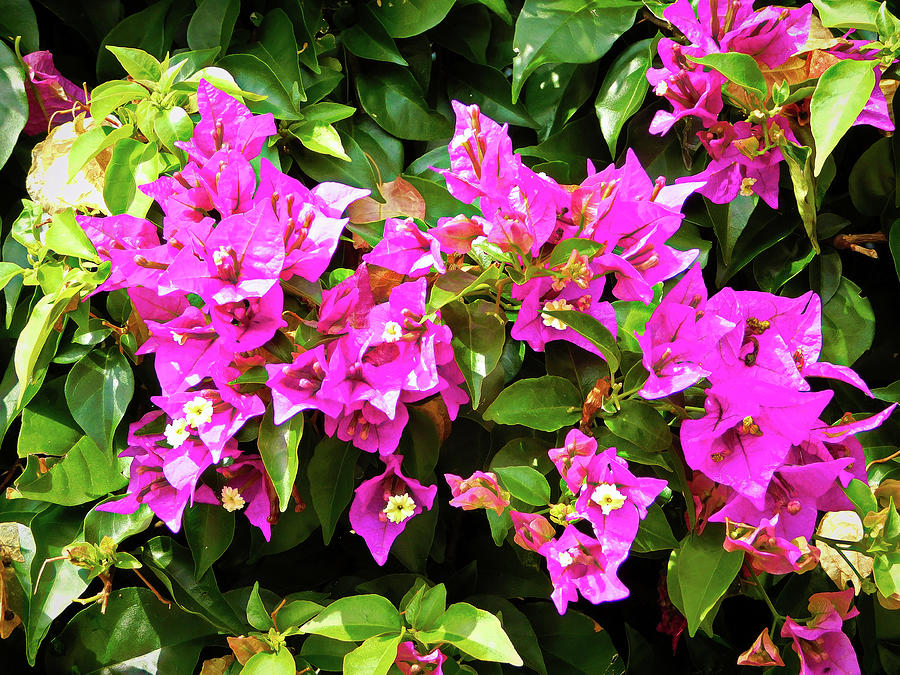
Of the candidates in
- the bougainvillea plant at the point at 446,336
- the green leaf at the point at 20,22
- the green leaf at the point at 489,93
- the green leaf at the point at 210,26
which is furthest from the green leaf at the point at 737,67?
the green leaf at the point at 20,22

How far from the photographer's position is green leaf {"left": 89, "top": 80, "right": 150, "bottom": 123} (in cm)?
69

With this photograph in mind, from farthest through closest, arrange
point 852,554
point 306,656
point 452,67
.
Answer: point 452,67 → point 852,554 → point 306,656

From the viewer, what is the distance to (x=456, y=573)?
0.84 metres

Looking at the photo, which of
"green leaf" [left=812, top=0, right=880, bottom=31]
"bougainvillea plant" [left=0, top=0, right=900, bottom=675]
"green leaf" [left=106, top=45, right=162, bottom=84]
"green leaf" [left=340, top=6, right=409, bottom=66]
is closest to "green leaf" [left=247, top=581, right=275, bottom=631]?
"bougainvillea plant" [left=0, top=0, right=900, bottom=675]

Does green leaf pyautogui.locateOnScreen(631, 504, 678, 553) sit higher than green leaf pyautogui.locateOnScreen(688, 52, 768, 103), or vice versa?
green leaf pyautogui.locateOnScreen(688, 52, 768, 103)

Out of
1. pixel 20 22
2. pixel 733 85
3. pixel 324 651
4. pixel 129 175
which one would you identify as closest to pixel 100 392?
pixel 129 175

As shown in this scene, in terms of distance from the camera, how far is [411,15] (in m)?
0.86

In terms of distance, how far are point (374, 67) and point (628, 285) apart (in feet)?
1.44

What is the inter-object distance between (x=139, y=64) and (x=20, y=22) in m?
0.26

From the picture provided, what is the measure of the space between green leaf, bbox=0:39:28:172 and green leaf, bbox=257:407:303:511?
1.44ft

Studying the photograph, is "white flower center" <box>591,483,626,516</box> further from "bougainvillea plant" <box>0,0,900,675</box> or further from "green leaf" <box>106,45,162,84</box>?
"green leaf" <box>106,45,162,84</box>

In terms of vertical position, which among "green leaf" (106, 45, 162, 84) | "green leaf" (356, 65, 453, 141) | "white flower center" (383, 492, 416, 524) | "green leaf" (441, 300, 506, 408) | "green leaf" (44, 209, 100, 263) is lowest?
"white flower center" (383, 492, 416, 524)

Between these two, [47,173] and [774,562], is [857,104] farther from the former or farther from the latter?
[47,173]

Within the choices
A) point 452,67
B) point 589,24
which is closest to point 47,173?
point 452,67
